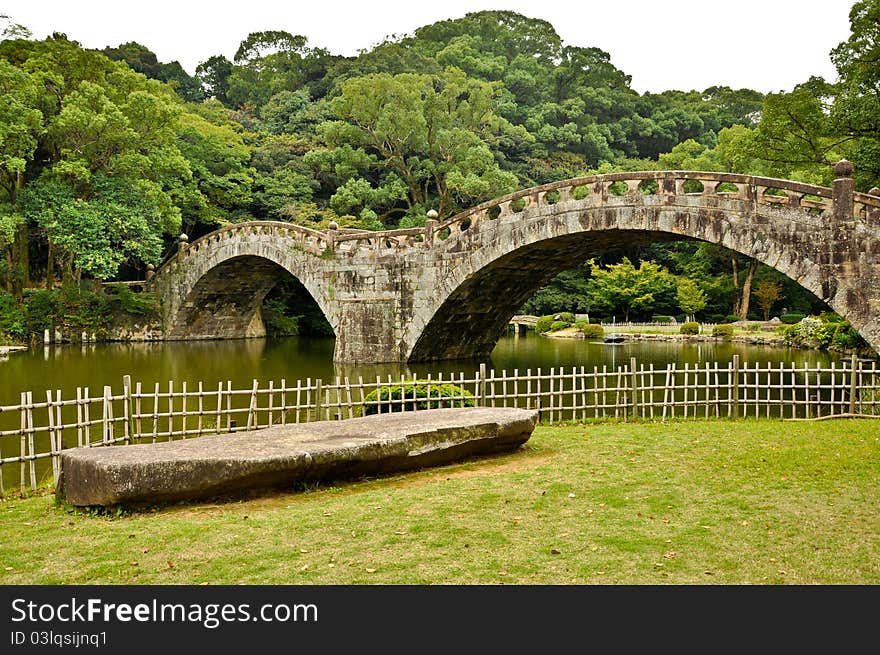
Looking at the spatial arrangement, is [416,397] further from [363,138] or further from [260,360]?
[363,138]

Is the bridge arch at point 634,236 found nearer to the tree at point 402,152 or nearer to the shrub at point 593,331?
the shrub at point 593,331

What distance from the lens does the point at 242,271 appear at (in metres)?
34.5

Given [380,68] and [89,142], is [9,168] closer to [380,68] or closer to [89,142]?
[89,142]

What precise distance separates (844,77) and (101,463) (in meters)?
23.4

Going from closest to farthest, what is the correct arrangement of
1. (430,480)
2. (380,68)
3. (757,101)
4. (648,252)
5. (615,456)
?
Answer: (430,480)
(615,456)
(648,252)
(380,68)
(757,101)

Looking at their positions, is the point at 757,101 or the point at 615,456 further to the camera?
the point at 757,101

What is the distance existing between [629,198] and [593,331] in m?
20.8

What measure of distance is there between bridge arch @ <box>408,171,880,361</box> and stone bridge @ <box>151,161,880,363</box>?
1.2 inches

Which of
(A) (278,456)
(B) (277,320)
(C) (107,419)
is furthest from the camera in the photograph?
(B) (277,320)

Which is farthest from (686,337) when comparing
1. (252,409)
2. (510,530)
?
(510,530)

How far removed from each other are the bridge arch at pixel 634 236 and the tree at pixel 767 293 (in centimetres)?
2073

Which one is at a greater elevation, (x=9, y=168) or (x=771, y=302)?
(x=9, y=168)

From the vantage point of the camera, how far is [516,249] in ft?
71.1

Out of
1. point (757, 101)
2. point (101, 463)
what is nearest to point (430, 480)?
point (101, 463)
